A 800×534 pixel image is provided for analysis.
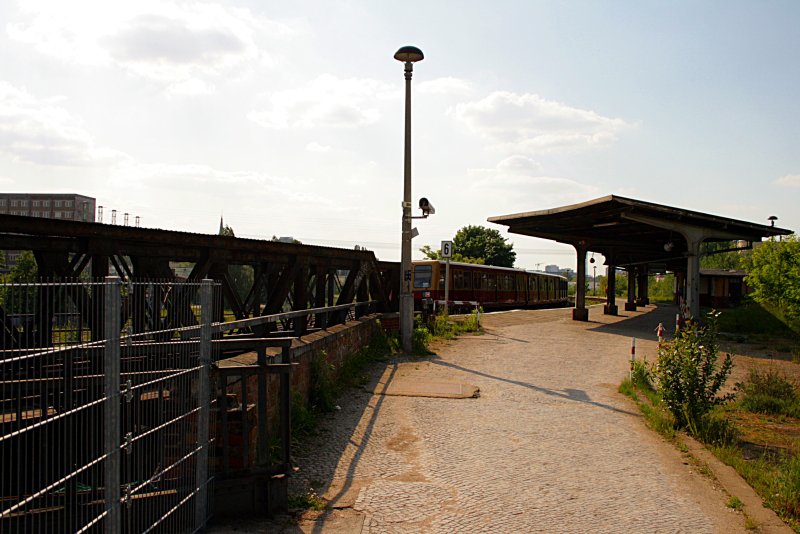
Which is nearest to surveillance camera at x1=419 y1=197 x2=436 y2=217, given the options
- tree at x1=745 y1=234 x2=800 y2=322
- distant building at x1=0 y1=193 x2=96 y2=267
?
tree at x1=745 y1=234 x2=800 y2=322

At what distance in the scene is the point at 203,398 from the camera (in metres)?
4.73

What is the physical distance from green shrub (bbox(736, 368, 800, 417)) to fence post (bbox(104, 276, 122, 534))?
961 centimetres

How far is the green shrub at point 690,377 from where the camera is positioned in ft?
26.5

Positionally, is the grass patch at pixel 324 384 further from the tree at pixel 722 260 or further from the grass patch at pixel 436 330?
the tree at pixel 722 260

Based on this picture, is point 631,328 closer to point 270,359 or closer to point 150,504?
point 270,359

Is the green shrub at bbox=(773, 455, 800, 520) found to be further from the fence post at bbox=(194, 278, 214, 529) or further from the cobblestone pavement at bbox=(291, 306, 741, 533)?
the fence post at bbox=(194, 278, 214, 529)

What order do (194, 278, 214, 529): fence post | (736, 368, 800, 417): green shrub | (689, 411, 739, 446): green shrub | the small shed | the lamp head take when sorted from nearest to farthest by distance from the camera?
(194, 278, 214, 529): fence post < (689, 411, 739, 446): green shrub < (736, 368, 800, 417): green shrub < the lamp head < the small shed

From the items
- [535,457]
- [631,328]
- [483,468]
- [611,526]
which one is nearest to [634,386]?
[535,457]

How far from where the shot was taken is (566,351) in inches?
637

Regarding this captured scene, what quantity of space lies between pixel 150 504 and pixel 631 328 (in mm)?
22799

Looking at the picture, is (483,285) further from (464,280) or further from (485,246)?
(485,246)

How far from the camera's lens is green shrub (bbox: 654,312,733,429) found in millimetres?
8078

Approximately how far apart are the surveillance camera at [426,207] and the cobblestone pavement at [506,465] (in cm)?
509

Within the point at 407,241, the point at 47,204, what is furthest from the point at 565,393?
the point at 47,204
